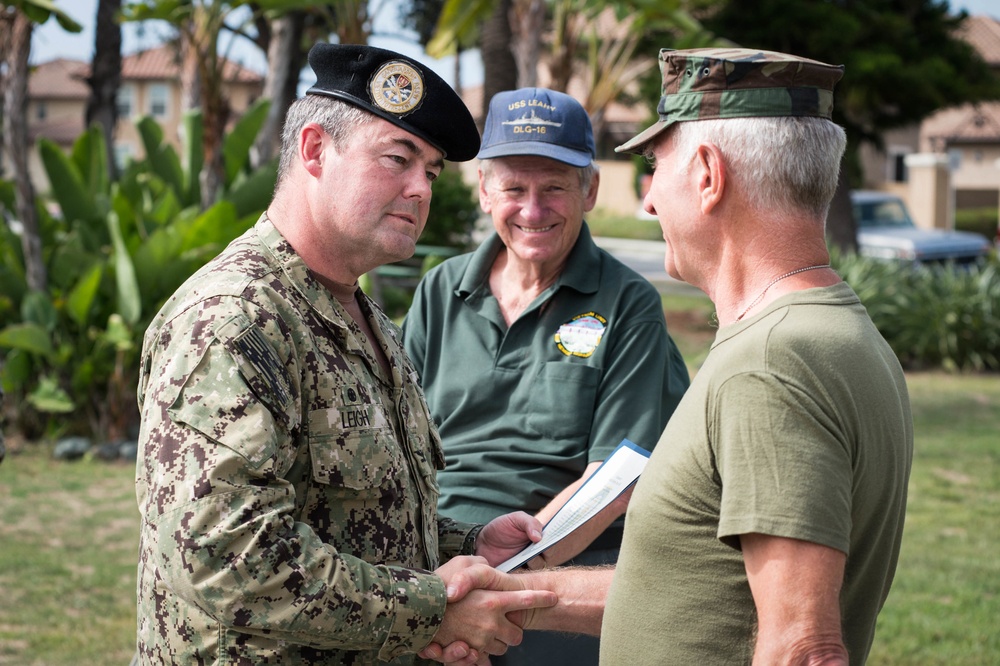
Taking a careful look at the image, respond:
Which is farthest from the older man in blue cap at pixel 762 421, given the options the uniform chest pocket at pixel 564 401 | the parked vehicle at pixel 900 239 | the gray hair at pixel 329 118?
the parked vehicle at pixel 900 239

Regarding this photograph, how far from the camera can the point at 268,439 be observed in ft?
6.31

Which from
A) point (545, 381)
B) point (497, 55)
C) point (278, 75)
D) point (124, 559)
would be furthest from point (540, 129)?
point (278, 75)

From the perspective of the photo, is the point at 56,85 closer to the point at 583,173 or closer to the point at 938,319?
the point at 938,319

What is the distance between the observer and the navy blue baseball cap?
11.0 ft

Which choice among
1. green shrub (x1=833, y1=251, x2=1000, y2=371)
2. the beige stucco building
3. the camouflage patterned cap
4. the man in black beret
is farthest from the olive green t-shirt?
the beige stucco building

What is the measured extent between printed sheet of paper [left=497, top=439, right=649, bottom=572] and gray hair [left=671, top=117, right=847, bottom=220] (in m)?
1.11

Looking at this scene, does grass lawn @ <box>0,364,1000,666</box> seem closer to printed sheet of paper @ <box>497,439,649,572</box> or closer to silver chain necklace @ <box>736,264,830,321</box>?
printed sheet of paper @ <box>497,439,649,572</box>

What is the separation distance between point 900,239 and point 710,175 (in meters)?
18.5

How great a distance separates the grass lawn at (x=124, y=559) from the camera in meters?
5.26

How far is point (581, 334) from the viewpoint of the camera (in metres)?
3.24

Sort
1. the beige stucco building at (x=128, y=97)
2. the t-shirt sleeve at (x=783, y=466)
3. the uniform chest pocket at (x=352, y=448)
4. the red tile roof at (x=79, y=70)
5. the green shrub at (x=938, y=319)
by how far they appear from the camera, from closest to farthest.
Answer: the t-shirt sleeve at (x=783, y=466) < the uniform chest pocket at (x=352, y=448) < the green shrub at (x=938, y=319) < the beige stucco building at (x=128, y=97) < the red tile roof at (x=79, y=70)

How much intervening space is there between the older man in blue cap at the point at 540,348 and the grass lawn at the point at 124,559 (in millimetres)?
2715

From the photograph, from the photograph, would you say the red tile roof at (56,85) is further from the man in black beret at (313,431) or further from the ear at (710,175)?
the ear at (710,175)

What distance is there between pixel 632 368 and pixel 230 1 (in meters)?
8.55
